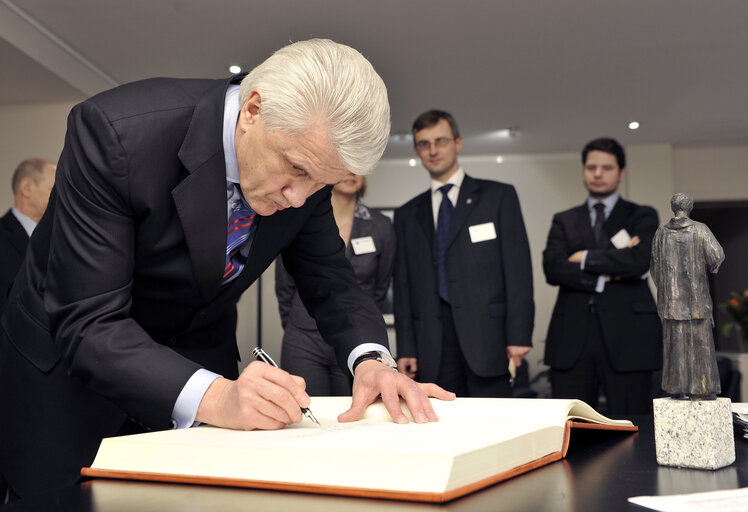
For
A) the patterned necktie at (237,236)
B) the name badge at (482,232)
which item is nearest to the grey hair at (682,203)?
the patterned necktie at (237,236)

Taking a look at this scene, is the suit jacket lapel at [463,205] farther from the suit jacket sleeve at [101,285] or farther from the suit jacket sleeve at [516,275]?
the suit jacket sleeve at [101,285]

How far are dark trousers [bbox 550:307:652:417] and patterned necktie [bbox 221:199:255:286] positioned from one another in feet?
8.39

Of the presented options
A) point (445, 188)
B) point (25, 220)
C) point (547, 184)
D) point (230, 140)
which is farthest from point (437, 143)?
point (547, 184)

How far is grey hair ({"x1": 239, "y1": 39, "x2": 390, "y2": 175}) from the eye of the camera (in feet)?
3.56

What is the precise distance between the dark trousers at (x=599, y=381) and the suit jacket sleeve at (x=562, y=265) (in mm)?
160

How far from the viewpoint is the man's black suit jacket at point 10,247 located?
3.92m

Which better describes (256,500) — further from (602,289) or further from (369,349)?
(602,289)

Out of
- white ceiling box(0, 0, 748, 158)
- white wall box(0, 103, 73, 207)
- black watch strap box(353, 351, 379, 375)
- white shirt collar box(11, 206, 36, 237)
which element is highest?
white ceiling box(0, 0, 748, 158)

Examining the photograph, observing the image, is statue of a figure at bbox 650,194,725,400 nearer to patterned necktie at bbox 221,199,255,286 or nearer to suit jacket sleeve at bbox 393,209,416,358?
patterned necktie at bbox 221,199,255,286

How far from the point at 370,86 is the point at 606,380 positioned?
2.74m

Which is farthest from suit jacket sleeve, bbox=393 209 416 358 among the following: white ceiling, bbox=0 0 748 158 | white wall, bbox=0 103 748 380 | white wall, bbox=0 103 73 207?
white wall, bbox=0 103 748 380

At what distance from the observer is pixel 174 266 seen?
120 cm

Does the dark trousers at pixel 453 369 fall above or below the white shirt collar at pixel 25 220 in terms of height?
below

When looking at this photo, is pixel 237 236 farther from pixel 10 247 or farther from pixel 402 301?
pixel 10 247
